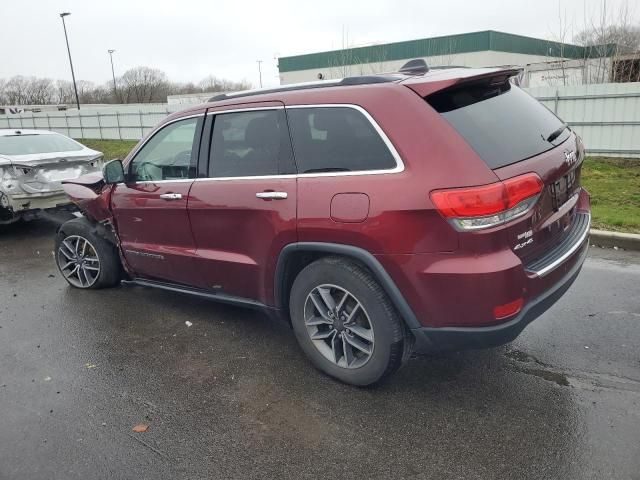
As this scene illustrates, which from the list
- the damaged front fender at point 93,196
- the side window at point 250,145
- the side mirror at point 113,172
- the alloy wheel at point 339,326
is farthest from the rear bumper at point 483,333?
the damaged front fender at point 93,196

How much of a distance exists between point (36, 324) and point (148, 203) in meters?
1.55

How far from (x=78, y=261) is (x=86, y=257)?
116 mm

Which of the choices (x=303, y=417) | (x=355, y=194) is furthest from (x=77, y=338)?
(x=355, y=194)

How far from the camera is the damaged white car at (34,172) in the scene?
734 centimetres

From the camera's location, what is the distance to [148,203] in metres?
4.25

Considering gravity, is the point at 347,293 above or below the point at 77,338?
above

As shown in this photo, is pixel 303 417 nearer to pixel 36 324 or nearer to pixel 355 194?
pixel 355 194

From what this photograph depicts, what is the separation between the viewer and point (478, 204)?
263cm

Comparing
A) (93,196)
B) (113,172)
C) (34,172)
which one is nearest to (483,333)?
(113,172)

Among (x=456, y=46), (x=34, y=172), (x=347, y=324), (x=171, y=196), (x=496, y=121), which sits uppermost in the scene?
→ (x=456, y=46)

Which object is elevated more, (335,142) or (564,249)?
(335,142)

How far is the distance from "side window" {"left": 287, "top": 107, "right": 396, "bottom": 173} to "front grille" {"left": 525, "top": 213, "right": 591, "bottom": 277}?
955 millimetres

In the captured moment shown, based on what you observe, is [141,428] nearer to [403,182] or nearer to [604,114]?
[403,182]

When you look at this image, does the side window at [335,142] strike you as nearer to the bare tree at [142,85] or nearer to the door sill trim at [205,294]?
the door sill trim at [205,294]
